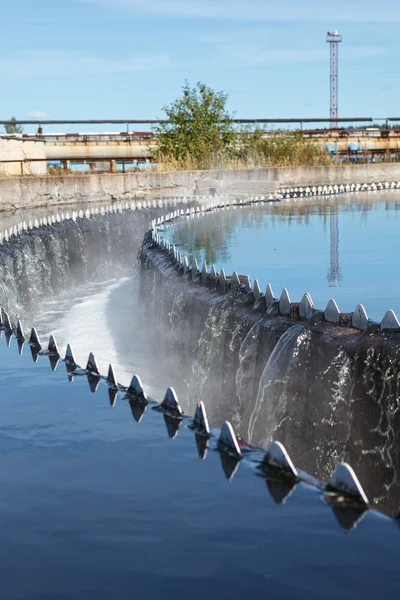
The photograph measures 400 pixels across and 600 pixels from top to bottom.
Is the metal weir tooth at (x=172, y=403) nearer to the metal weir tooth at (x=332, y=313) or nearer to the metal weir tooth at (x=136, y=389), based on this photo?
the metal weir tooth at (x=136, y=389)

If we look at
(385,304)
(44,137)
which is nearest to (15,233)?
(385,304)

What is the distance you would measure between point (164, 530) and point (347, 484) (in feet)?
2.81

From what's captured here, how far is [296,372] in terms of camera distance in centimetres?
791

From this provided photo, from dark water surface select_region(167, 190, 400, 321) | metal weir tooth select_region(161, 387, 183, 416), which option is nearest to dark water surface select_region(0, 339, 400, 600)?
metal weir tooth select_region(161, 387, 183, 416)

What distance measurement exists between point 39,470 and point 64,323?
1290cm

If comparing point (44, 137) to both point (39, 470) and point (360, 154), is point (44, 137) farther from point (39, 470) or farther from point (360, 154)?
point (39, 470)

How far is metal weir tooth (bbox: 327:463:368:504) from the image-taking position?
4.12 meters

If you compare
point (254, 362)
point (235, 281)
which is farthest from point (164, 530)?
point (235, 281)

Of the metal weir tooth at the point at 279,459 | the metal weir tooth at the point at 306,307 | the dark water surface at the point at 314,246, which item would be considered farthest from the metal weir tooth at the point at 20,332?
the metal weir tooth at the point at 279,459

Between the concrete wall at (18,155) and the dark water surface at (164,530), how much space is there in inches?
1186

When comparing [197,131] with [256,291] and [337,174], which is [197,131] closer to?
[337,174]

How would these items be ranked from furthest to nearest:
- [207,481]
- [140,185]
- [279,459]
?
[140,185] → [279,459] → [207,481]

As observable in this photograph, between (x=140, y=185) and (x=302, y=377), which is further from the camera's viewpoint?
(x=140, y=185)

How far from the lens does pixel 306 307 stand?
8156mm
